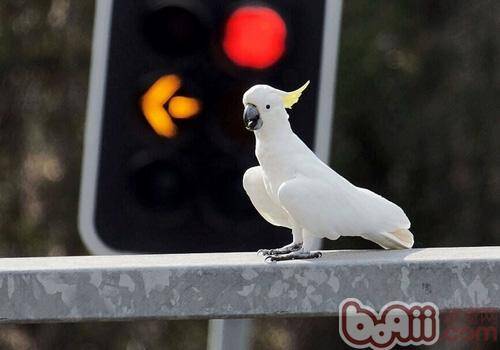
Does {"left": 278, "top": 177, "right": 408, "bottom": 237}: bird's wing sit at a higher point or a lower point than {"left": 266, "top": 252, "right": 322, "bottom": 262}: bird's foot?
higher

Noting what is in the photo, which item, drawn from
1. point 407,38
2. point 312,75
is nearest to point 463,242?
point 407,38

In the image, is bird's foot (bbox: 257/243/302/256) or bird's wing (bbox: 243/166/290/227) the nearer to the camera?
bird's foot (bbox: 257/243/302/256)

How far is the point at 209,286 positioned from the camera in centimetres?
172

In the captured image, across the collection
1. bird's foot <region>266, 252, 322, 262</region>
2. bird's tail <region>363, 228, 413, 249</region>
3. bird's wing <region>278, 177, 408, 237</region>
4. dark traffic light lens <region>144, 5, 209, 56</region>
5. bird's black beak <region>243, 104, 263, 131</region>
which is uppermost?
dark traffic light lens <region>144, 5, 209, 56</region>

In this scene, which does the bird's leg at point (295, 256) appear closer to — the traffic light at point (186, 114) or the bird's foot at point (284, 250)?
the bird's foot at point (284, 250)

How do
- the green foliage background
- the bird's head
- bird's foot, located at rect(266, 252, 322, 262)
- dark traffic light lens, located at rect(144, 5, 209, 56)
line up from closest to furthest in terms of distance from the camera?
1. bird's foot, located at rect(266, 252, 322, 262)
2. the bird's head
3. dark traffic light lens, located at rect(144, 5, 209, 56)
4. the green foliage background

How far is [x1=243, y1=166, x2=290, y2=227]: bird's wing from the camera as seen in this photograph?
2189 mm

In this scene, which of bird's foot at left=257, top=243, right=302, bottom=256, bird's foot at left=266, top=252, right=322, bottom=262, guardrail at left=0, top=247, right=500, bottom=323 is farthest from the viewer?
bird's foot at left=257, top=243, right=302, bottom=256

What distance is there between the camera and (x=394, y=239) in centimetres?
213

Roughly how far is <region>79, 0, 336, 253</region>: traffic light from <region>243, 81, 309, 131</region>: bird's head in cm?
7

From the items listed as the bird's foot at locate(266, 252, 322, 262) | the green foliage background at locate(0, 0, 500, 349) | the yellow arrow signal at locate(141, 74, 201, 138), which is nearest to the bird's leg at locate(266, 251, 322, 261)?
the bird's foot at locate(266, 252, 322, 262)

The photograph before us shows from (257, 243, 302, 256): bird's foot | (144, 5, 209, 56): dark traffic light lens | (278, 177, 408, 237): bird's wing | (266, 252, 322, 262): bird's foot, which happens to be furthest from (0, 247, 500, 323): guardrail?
(144, 5, 209, 56): dark traffic light lens

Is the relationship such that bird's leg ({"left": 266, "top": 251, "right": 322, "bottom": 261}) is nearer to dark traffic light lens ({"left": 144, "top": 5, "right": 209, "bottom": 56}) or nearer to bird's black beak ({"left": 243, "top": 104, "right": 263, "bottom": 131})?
bird's black beak ({"left": 243, "top": 104, "right": 263, "bottom": 131})

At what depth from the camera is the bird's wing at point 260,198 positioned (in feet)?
7.18
